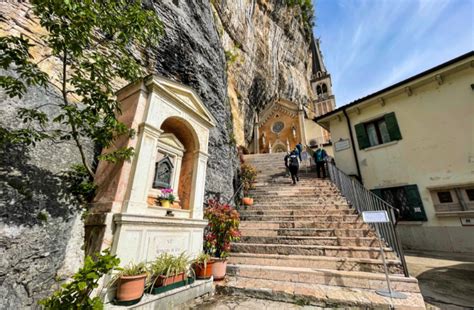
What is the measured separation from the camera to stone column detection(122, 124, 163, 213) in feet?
11.3

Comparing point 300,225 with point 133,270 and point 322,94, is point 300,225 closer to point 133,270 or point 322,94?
point 133,270

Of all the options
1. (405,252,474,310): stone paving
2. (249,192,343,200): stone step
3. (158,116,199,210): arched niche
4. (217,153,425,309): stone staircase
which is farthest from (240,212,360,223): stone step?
(158,116,199,210): arched niche

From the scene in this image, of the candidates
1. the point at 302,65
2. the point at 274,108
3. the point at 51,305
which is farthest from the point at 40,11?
the point at 302,65

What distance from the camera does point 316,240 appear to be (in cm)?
512

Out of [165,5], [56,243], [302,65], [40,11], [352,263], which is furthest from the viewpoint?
[302,65]

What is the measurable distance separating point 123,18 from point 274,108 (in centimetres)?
2366

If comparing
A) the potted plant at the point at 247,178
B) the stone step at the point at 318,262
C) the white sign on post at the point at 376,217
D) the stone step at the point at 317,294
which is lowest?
the stone step at the point at 317,294

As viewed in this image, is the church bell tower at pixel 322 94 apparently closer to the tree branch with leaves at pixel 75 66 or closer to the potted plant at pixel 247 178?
the potted plant at pixel 247 178

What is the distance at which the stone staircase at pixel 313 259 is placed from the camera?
3.52 metres

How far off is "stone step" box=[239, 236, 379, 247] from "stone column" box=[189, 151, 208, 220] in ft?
6.16

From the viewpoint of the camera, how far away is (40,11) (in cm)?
254

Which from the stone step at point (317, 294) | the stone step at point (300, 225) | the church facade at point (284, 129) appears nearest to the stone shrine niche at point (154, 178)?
the stone step at point (317, 294)

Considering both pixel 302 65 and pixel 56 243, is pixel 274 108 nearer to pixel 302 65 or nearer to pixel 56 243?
pixel 302 65

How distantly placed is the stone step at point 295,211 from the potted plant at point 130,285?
4.49 m
